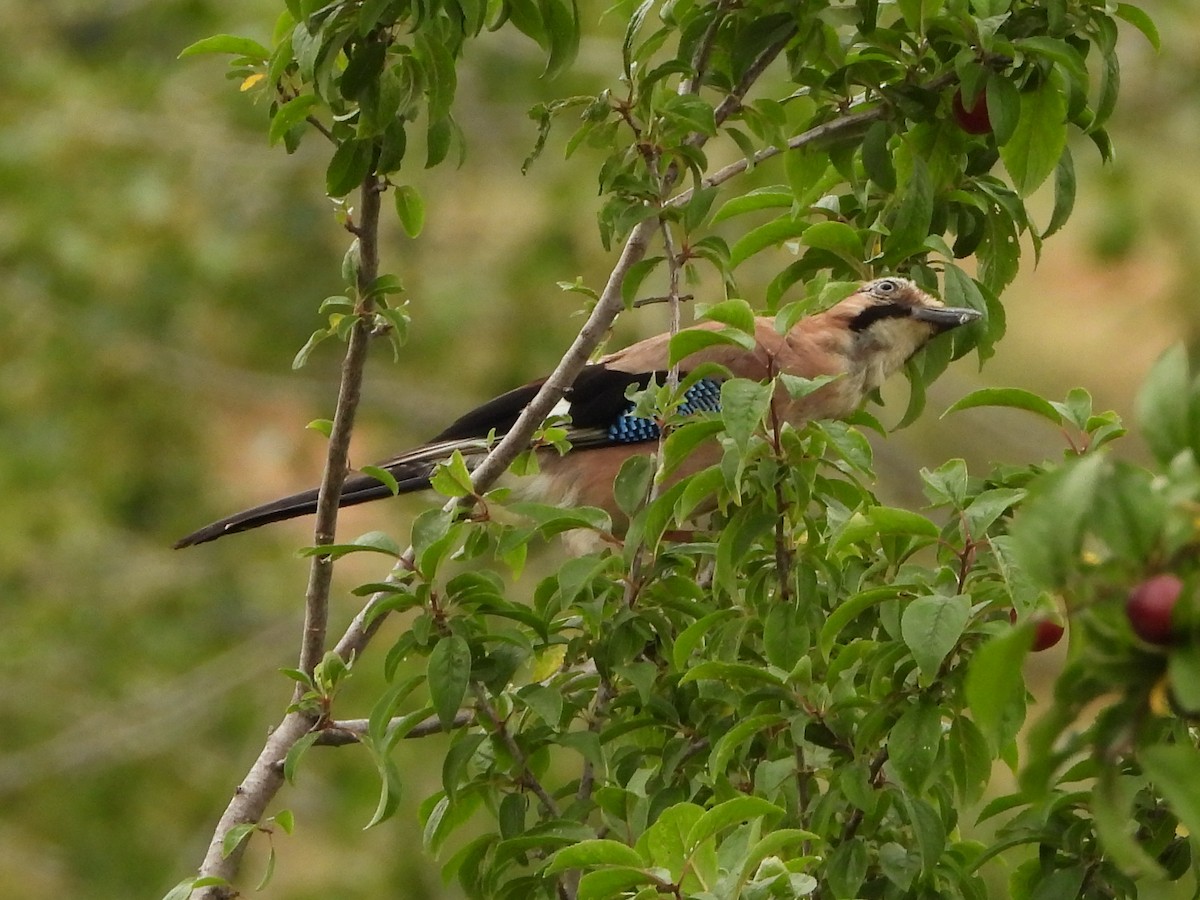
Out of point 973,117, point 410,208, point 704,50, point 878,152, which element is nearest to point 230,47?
point 410,208

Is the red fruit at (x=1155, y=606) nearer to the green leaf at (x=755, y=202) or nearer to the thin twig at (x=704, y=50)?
the green leaf at (x=755, y=202)

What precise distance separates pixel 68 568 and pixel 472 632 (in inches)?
225

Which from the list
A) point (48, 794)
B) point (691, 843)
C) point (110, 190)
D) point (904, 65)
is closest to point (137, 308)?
point (110, 190)

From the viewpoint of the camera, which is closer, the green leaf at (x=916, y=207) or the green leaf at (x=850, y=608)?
the green leaf at (x=850, y=608)

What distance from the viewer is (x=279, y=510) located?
2.96m

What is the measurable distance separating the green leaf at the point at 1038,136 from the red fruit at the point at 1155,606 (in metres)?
1.16

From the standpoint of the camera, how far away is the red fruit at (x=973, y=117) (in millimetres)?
2206

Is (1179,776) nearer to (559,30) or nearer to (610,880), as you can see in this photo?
(610,880)

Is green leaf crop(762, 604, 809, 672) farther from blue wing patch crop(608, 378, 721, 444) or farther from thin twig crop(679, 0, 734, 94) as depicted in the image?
blue wing patch crop(608, 378, 721, 444)

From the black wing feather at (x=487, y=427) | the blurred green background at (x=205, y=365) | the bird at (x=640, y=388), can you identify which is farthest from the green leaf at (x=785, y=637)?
the blurred green background at (x=205, y=365)

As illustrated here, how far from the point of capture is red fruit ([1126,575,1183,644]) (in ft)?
3.47

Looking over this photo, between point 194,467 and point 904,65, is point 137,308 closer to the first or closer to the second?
point 194,467

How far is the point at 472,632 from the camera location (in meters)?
1.98

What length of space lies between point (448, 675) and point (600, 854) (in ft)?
1.19
